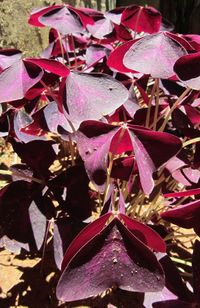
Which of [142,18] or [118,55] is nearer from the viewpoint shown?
[118,55]

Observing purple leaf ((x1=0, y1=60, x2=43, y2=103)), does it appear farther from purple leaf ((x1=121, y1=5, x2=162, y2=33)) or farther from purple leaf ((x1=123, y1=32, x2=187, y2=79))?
purple leaf ((x1=121, y1=5, x2=162, y2=33))

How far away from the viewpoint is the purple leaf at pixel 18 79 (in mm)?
730

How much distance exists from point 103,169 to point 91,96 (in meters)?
0.12

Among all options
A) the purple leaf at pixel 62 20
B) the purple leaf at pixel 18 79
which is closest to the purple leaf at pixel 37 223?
the purple leaf at pixel 18 79

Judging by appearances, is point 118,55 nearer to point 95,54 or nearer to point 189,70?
point 189,70

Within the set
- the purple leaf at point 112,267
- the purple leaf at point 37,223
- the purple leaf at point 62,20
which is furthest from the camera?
the purple leaf at point 62,20

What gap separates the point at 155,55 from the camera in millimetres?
729

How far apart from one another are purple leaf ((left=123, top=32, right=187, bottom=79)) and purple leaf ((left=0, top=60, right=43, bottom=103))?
156 mm

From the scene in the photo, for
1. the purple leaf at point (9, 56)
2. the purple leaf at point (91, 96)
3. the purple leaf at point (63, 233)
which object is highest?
the purple leaf at point (91, 96)

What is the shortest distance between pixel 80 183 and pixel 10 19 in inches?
39.4

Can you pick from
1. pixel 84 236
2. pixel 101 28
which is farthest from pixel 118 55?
pixel 101 28

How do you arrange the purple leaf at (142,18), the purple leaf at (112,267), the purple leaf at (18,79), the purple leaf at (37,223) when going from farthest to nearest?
the purple leaf at (142,18) → the purple leaf at (37,223) → the purple leaf at (18,79) → the purple leaf at (112,267)

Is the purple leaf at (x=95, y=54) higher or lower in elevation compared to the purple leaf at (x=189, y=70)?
lower

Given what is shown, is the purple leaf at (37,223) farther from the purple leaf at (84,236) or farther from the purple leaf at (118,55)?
the purple leaf at (118,55)
